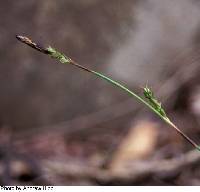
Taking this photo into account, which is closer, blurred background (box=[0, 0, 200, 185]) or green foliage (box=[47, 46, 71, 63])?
green foliage (box=[47, 46, 71, 63])

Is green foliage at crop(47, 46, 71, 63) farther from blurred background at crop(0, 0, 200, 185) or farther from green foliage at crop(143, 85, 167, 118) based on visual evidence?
blurred background at crop(0, 0, 200, 185)

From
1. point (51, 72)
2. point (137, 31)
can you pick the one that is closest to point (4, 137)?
point (51, 72)

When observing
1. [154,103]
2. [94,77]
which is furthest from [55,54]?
[94,77]

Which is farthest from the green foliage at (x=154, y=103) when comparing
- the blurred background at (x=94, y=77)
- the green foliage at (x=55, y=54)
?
the blurred background at (x=94, y=77)

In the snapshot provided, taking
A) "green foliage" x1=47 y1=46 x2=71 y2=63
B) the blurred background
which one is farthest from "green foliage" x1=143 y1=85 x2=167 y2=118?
the blurred background

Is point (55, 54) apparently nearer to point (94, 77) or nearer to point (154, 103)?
point (154, 103)

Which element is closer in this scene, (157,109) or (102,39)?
(157,109)

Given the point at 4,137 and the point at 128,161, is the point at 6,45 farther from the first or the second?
the point at 128,161

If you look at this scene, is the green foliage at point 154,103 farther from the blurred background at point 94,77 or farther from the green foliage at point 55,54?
the blurred background at point 94,77

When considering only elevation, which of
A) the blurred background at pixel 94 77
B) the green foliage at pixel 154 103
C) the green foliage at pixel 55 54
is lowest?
the green foliage at pixel 154 103
